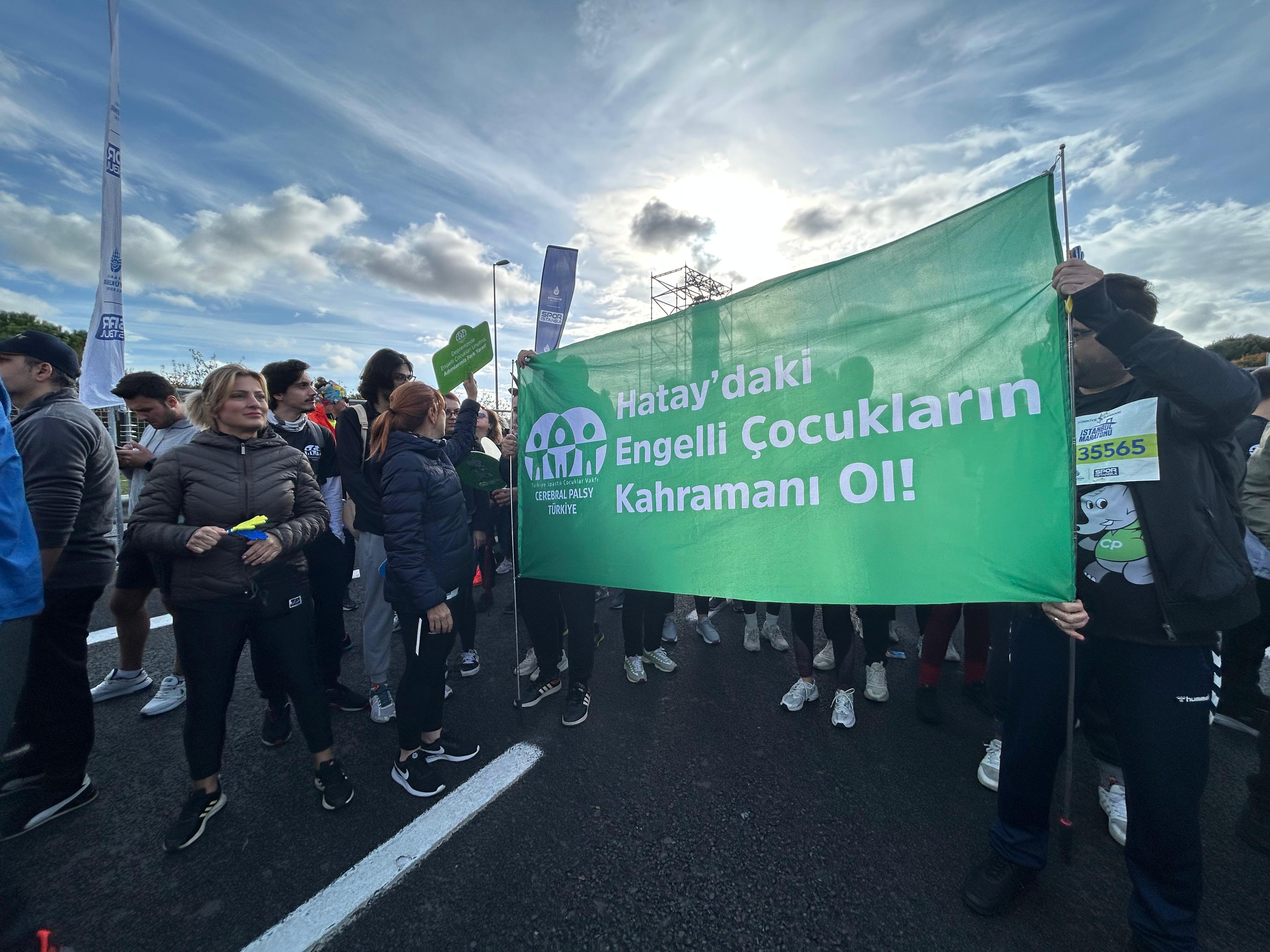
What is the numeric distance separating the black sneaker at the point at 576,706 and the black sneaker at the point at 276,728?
5.20 feet

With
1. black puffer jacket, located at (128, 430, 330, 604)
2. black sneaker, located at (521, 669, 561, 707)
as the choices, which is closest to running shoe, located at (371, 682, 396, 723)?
black sneaker, located at (521, 669, 561, 707)

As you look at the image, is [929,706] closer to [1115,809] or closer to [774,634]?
[1115,809]

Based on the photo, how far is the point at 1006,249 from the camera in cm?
198

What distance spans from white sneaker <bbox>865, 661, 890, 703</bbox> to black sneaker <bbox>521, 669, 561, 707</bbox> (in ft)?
6.78

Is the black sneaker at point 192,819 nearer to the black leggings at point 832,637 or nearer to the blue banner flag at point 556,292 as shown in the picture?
the black leggings at point 832,637

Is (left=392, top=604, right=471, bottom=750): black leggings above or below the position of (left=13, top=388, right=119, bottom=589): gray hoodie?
below

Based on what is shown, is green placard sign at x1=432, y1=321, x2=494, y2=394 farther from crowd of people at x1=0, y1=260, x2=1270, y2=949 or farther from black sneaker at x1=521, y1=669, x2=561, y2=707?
black sneaker at x1=521, y1=669, x2=561, y2=707

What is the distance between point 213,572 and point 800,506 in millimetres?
2601

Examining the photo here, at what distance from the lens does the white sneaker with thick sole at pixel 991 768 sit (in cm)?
249

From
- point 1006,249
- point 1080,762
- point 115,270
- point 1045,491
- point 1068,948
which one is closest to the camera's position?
point 1068,948

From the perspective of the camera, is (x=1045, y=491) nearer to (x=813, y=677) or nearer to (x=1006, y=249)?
(x=1006, y=249)

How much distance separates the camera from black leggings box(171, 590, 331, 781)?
87.1 inches

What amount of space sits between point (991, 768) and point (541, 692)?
256 centimetres

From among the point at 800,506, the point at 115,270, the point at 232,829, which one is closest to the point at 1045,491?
the point at 800,506
